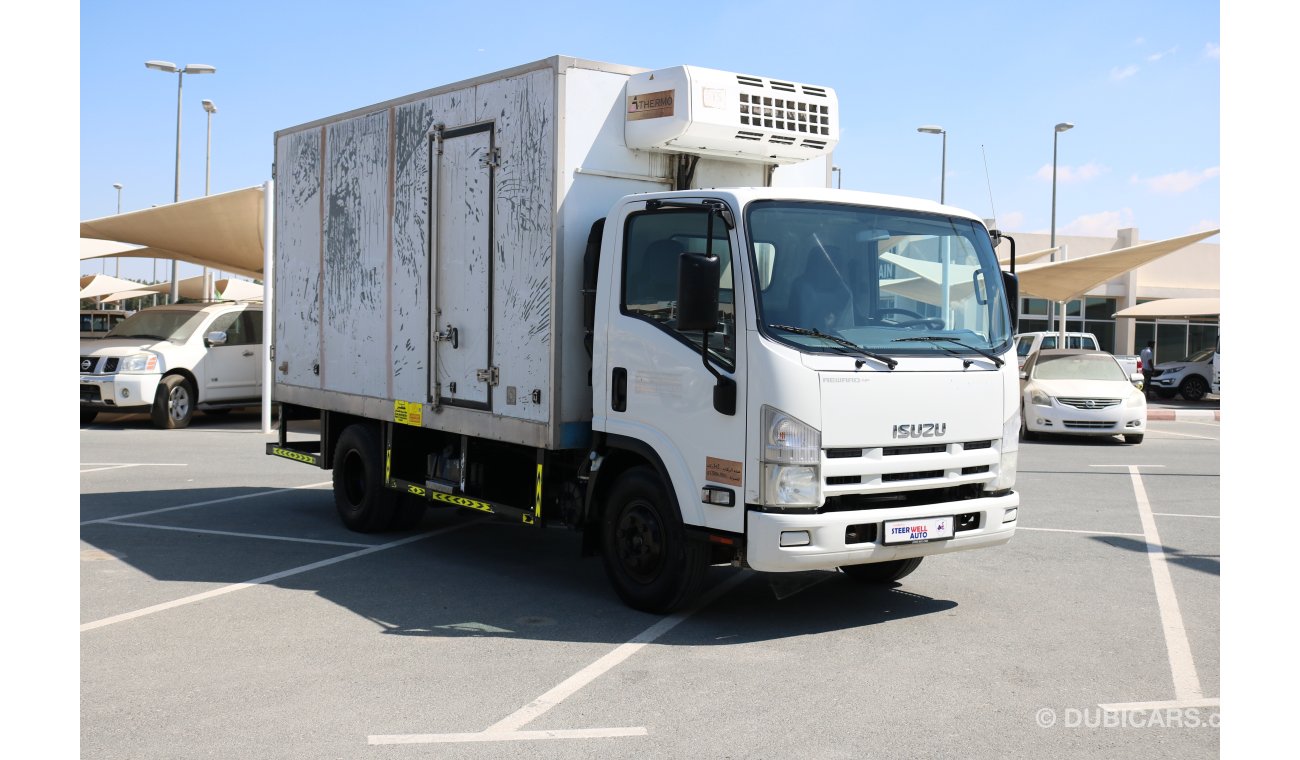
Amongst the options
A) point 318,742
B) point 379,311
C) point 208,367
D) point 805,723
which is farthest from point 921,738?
point 208,367

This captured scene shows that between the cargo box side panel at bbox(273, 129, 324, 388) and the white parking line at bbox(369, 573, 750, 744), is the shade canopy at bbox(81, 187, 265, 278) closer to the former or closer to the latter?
the cargo box side panel at bbox(273, 129, 324, 388)

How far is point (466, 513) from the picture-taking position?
10773 mm

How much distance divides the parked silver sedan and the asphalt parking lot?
848 cm

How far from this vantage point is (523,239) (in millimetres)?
7543

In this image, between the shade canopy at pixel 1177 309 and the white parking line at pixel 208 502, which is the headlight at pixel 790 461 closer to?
the white parking line at pixel 208 502

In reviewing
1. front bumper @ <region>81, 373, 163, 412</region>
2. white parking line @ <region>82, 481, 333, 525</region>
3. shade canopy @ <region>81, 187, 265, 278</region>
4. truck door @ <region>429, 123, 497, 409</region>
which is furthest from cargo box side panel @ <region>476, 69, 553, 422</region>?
shade canopy @ <region>81, 187, 265, 278</region>

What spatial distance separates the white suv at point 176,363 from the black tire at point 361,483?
374 inches

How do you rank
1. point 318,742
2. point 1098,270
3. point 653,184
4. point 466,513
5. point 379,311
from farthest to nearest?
point 1098,270, point 466,513, point 379,311, point 653,184, point 318,742

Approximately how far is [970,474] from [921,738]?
7.25ft

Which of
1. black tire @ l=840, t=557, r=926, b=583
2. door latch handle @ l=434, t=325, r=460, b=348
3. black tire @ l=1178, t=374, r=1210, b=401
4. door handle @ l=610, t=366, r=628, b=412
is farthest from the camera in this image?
black tire @ l=1178, t=374, r=1210, b=401

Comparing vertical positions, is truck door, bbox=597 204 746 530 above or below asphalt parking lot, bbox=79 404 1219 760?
above

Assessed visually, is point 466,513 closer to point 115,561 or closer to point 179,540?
point 179,540

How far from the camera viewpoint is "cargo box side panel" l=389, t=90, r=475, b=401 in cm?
Result: 856

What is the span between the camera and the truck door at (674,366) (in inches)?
251
